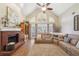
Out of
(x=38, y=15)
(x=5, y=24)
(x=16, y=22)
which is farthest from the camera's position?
(x=16, y=22)

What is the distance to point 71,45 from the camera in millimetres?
3650

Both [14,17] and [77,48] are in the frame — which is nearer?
[77,48]

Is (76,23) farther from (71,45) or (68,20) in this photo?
(71,45)

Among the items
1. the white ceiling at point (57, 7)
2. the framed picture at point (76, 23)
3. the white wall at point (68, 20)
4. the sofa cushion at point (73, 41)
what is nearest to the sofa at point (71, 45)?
the sofa cushion at point (73, 41)

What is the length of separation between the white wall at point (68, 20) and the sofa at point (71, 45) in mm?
171

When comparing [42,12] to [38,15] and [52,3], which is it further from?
[52,3]

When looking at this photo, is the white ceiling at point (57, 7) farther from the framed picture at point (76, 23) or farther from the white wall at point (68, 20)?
the framed picture at point (76, 23)

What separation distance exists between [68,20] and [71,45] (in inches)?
24.3

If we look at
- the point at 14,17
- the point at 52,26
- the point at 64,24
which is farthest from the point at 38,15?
the point at 14,17

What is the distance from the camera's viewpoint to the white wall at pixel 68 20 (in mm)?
3498

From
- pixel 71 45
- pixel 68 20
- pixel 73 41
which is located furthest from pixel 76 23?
pixel 71 45

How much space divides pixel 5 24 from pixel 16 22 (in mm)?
435

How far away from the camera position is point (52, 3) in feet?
11.5

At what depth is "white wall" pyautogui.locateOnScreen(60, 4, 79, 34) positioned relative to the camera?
3498mm
